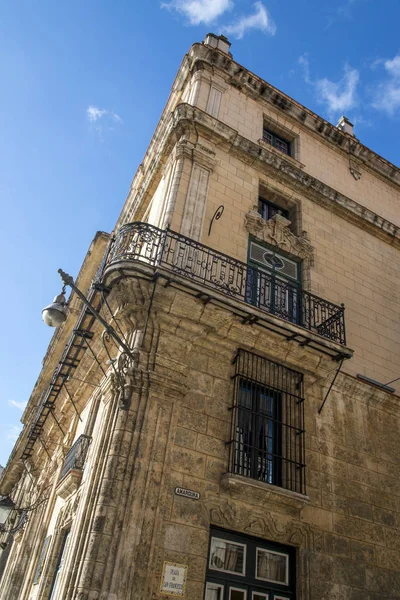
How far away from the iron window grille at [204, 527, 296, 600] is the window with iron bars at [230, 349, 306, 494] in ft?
3.15

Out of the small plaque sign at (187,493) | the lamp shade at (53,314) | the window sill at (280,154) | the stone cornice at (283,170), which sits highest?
the window sill at (280,154)

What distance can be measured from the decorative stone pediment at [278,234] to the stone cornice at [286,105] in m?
4.44

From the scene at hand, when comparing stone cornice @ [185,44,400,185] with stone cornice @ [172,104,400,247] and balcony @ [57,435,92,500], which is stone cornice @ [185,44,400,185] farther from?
balcony @ [57,435,92,500]

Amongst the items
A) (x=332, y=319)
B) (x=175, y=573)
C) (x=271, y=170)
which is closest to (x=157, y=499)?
(x=175, y=573)

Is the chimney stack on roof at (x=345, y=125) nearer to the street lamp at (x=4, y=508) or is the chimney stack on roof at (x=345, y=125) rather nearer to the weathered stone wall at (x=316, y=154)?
the weathered stone wall at (x=316, y=154)

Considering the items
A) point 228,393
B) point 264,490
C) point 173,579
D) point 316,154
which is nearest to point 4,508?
point 228,393

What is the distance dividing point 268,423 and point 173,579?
10.4 ft

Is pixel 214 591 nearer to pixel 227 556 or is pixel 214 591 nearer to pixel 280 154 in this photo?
pixel 227 556

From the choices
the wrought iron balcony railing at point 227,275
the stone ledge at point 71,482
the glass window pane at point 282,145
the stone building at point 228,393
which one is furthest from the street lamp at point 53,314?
the glass window pane at point 282,145

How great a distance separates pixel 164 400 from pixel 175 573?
235 cm

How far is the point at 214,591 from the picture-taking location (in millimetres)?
7027

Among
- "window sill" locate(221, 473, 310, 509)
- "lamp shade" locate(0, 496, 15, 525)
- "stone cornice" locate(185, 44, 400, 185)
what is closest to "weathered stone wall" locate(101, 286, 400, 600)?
"window sill" locate(221, 473, 310, 509)

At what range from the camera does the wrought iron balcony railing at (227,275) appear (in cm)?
910

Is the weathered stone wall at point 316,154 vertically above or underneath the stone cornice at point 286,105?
underneath
